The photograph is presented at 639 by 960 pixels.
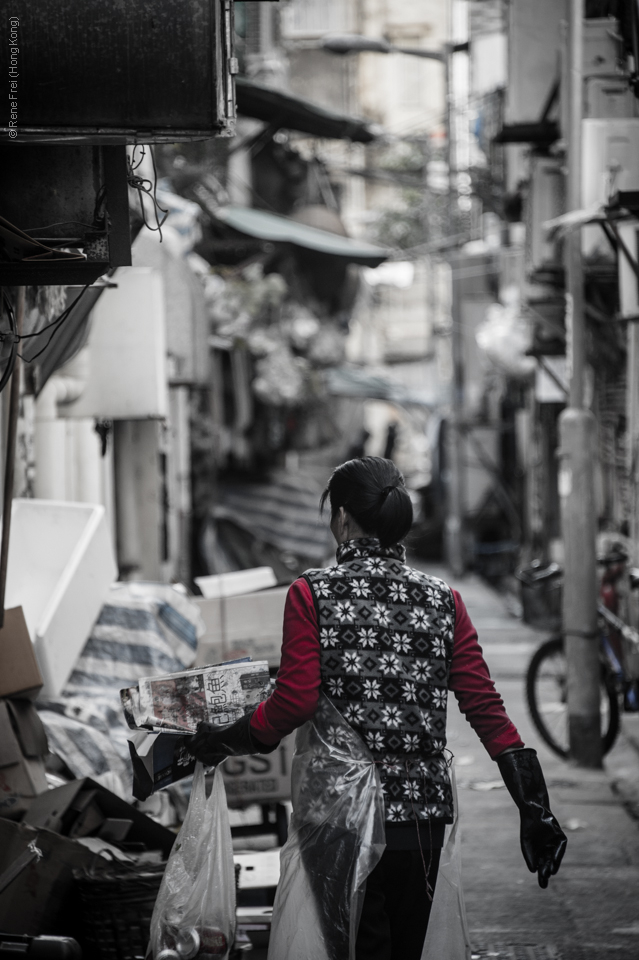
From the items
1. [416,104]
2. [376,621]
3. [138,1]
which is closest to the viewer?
[376,621]

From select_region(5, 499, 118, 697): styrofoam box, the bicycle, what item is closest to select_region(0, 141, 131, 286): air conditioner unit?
select_region(5, 499, 118, 697): styrofoam box

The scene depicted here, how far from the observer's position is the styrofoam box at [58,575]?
5.38 m

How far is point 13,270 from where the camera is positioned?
3.70m

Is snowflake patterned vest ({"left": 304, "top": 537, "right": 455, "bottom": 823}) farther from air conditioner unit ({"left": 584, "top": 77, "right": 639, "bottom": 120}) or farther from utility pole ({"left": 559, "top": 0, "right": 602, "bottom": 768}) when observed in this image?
air conditioner unit ({"left": 584, "top": 77, "right": 639, "bottom": 120})

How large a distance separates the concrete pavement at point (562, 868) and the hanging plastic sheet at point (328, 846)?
6.31 feet

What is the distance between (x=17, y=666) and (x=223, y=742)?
178cm

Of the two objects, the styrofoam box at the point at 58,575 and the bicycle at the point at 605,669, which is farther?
the bicycle at the point at 605,669

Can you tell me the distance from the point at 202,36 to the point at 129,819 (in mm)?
3190

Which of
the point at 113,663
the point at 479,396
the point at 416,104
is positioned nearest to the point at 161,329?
the point at 113,663

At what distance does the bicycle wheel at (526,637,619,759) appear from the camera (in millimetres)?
7941

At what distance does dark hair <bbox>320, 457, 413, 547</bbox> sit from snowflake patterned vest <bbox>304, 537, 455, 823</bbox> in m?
0.14

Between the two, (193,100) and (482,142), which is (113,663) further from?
(482,142)

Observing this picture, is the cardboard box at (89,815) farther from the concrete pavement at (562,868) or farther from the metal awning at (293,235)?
the metal awning at (293,235)

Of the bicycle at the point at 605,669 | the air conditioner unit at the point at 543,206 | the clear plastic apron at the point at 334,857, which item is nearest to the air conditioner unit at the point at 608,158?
the bicycle at the point at 605,669
